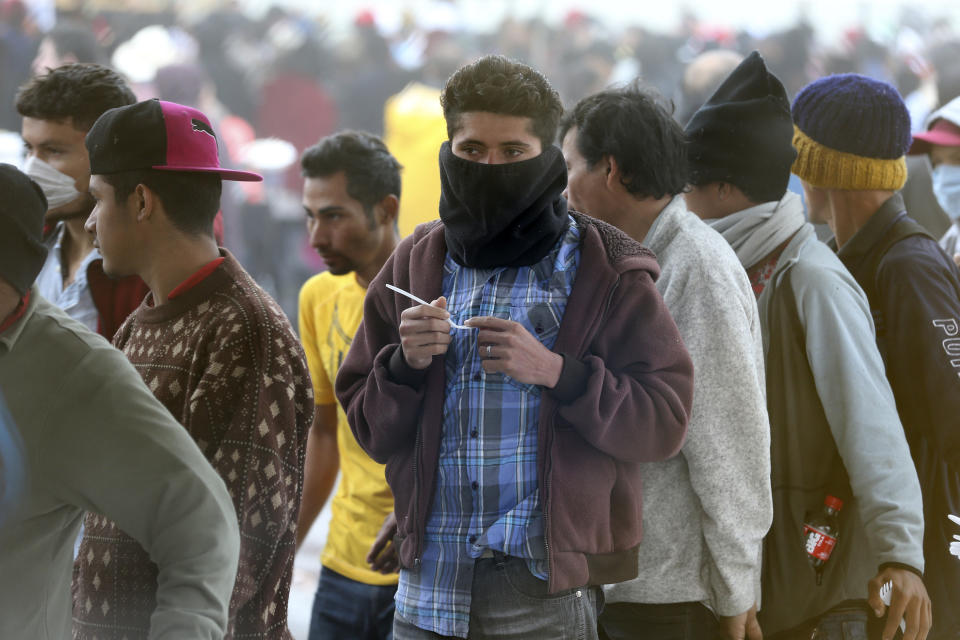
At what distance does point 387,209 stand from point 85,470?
1908 millimetres

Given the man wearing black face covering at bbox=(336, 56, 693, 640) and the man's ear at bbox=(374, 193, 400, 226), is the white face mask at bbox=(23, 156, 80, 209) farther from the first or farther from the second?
the man wearing black face covering at bbox=(336, 56, 693, 640)

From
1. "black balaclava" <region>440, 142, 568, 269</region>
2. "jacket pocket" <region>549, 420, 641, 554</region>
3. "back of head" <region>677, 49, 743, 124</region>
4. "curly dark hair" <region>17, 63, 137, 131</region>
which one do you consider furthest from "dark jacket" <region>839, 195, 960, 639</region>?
"back of head" <region>677, 49, 743, 124</region>

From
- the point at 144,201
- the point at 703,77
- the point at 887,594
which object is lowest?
the point at 887,594

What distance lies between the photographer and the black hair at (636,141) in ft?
7.97

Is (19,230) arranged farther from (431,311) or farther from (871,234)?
(871,234)

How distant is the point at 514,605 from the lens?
196cm

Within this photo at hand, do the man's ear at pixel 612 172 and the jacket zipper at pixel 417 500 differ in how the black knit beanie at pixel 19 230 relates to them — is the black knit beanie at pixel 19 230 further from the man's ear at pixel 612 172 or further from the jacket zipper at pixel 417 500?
the man's ear at pixel 612 172

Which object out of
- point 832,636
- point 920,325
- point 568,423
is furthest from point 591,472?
point 920,325

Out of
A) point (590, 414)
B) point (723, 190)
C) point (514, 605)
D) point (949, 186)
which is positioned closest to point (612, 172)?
point (723, 190)

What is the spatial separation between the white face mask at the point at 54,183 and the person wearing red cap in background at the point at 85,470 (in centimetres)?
119

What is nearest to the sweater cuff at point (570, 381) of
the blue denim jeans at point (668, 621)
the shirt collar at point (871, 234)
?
the blue denim jeans at point (668, 621)

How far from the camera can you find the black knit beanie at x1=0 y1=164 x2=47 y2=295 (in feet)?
5.12

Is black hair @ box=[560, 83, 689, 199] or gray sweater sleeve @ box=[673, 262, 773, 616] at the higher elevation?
black hair @ box=[560, 83, 689, 199]

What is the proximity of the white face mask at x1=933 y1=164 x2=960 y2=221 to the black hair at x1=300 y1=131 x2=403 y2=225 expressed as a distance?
180 cm
